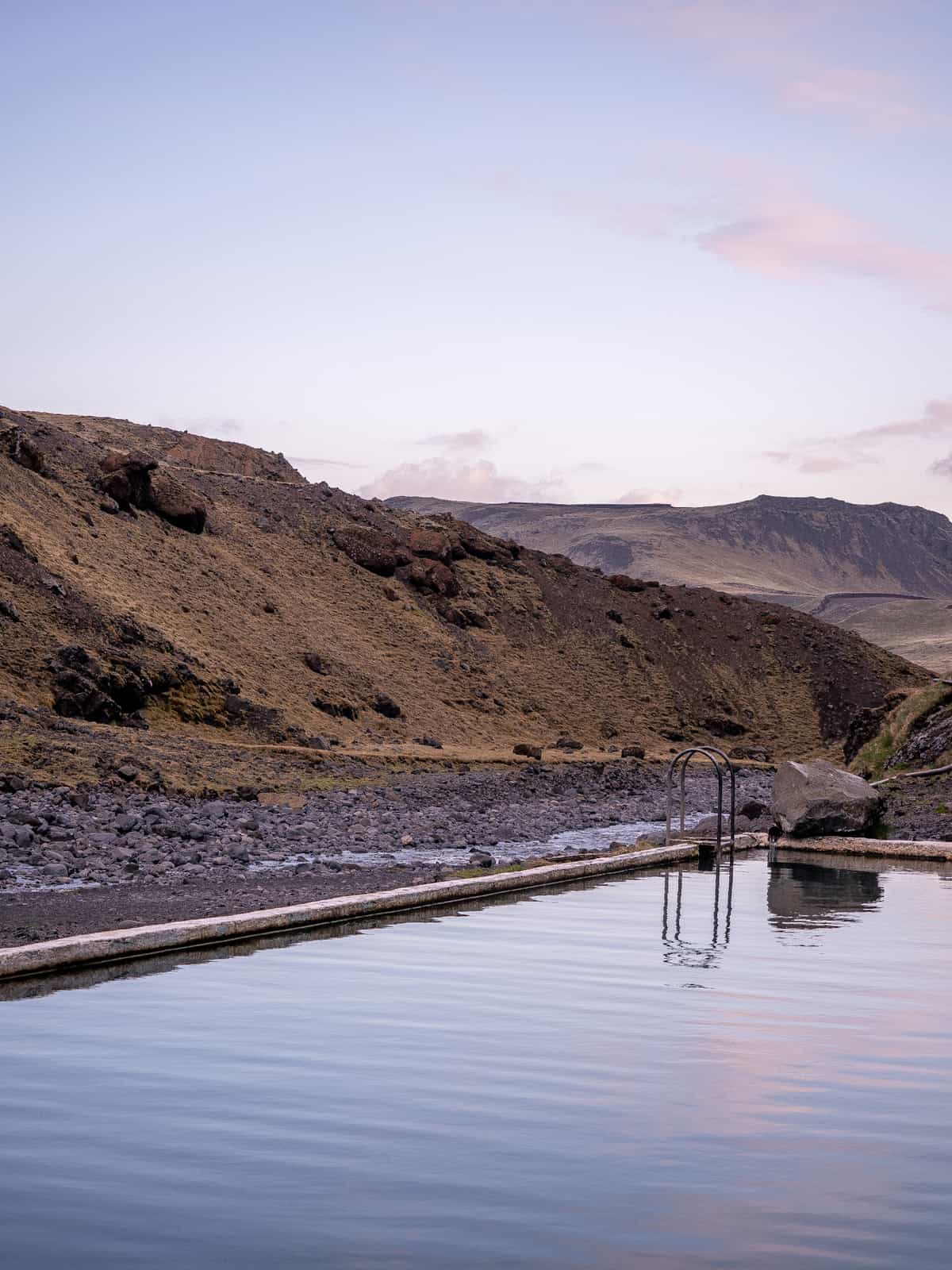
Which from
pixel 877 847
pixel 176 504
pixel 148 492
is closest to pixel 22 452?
pixel 148 492

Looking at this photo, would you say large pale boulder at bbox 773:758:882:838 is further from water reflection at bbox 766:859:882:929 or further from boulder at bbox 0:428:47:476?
boulder at bbox 0:428:47:476

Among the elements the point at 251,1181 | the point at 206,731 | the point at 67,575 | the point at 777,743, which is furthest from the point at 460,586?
the point at 251,1181

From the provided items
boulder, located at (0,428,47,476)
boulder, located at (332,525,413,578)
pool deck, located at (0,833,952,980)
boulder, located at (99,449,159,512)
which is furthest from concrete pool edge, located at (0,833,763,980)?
boulder, located at (332,525,413,578)

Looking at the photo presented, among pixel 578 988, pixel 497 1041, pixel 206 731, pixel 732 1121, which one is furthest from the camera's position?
pixel 206 731

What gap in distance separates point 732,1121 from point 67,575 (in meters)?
50.8

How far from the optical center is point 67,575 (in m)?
56.0

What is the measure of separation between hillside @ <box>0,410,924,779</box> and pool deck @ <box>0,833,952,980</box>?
13.8 metres

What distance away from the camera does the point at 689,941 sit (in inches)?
645

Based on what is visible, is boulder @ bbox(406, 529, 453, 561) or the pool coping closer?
the pool coping

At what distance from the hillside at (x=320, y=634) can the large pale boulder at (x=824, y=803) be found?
15.3 meters

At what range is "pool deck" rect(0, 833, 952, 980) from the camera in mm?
A: 12438

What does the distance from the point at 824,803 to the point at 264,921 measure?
1629 cm

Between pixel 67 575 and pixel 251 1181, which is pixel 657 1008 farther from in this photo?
pixel 67 575

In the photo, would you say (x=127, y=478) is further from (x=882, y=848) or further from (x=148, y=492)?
(x=882, y=848)
